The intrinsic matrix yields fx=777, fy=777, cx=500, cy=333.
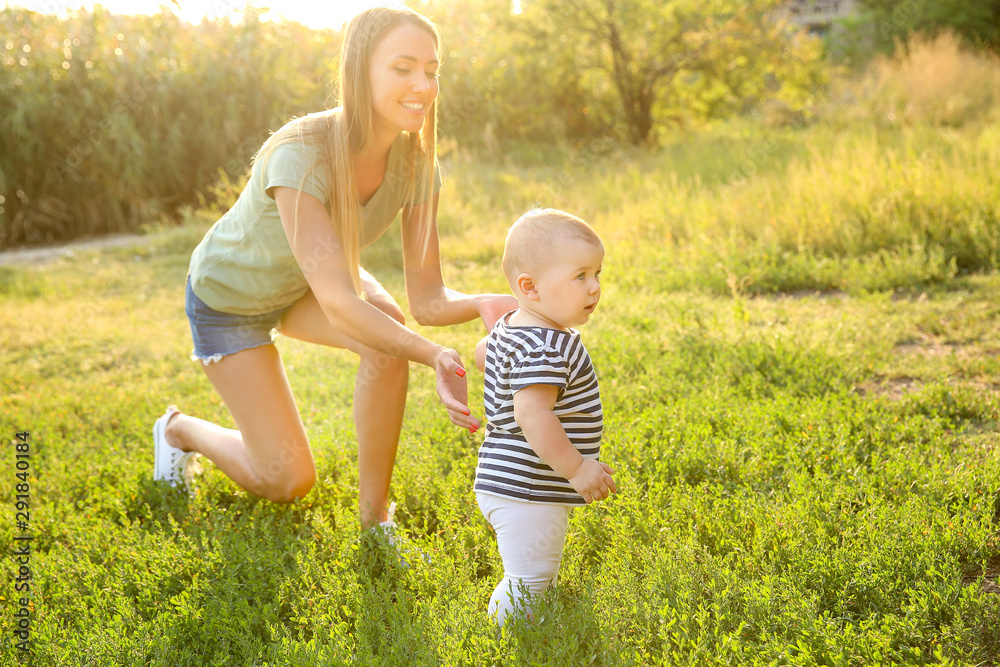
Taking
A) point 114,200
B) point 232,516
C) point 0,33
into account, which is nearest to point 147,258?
point 114,200

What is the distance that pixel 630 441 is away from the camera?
3344 millimetres

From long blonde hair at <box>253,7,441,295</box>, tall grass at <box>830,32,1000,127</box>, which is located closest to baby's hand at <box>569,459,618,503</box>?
long blonde hair at <box>253,7,441,295</box>

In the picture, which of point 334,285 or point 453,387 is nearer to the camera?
point 453,387

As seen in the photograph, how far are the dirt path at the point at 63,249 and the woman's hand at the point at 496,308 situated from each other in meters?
7.97

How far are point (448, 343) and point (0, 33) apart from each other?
30.2 ft

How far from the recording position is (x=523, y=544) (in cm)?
233

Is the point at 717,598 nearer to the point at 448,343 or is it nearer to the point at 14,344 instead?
the point at 448,343

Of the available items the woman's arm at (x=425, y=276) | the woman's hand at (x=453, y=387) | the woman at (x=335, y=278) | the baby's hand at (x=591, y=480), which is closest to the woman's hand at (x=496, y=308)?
the woman at (x=335, y=278)

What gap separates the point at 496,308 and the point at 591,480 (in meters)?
0.85

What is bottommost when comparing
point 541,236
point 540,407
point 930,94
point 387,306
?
point 540,407

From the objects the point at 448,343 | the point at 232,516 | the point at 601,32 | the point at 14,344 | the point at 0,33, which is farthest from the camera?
the point at 601,32

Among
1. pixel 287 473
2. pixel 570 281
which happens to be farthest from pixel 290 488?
pixel 570 281

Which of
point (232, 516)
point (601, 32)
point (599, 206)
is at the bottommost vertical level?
point (232, 516)

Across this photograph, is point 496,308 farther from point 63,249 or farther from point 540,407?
point 63,249
